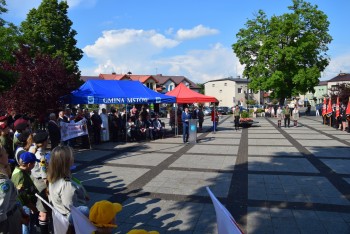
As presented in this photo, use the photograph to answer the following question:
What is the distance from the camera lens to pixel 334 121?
22156mm

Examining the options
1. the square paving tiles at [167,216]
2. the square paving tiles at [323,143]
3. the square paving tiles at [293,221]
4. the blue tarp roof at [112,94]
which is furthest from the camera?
the blue tarp roof at [112,94]

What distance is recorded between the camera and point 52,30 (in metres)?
32.6

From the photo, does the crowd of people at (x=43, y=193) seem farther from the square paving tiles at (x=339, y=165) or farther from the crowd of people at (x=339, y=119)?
the crowd of people at (x=339, y=119)

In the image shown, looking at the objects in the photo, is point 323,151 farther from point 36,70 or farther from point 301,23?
point 301,23

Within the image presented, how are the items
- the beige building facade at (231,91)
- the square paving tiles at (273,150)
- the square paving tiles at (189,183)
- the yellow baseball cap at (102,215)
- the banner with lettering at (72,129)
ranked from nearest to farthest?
the yellow baseball cap at (102,215)
the square paving tiles at (189,183)
the square paving tiles at (273,150)
the banner with lettering at (72,129)
the beige building facade at (231,91)

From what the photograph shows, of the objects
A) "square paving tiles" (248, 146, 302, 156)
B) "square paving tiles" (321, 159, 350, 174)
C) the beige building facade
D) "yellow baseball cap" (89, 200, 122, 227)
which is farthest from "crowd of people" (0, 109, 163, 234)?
the beige building facade

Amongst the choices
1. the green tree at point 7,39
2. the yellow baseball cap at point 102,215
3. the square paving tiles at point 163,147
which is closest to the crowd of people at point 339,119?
the square paving tiles at point 163,147

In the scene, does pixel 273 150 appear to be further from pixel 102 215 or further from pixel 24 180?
pixel 102 215

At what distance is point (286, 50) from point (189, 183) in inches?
1343

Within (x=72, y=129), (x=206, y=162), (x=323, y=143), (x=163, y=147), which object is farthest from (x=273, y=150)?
(x=72, y=129)

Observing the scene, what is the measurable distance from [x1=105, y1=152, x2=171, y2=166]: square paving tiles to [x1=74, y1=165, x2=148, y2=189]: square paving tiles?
34.1 inches

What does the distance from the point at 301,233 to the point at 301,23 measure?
40421 mm

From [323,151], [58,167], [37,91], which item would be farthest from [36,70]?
[323,151]

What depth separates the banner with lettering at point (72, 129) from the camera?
11.6m
